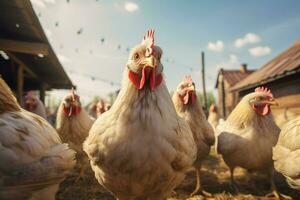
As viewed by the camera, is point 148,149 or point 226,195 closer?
point 148,149

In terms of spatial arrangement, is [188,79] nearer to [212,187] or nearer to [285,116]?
[212,187]

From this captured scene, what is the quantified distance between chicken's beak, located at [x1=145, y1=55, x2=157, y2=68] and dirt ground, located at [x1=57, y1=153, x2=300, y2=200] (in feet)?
8.76

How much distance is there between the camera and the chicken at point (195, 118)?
4.62 metres

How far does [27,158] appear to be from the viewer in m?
2.16

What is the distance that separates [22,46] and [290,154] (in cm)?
603

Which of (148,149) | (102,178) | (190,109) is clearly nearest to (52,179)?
(102,178)

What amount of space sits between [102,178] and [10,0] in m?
3.74

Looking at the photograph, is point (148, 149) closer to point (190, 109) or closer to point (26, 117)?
point (26, 117)

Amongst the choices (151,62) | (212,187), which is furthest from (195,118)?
(151,62)

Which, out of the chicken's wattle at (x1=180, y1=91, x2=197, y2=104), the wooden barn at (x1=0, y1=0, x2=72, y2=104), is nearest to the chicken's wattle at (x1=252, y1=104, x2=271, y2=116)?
the chicken's wattle at (x1=180, y1=91, x2=197, y2=104)

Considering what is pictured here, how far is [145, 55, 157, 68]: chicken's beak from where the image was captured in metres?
2.33

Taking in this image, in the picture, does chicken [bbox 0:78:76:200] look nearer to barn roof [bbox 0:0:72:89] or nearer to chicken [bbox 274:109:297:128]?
barn roof [bbox 0:0:72:89]

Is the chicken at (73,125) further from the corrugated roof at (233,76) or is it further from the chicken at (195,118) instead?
the corrugated roof at (233,76)

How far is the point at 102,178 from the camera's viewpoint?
109 inches
